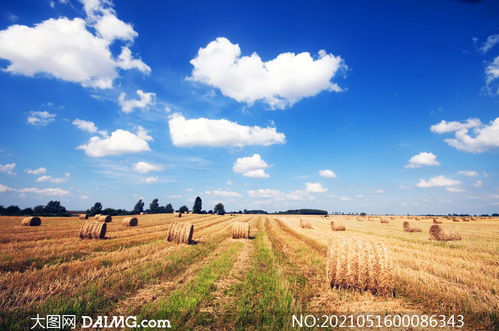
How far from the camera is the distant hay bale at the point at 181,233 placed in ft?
48.0

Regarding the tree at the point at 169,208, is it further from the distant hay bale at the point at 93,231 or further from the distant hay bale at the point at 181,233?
the distant hay bale at the point at 181,233

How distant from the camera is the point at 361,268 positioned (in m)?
7.30

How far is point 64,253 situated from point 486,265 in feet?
56.1

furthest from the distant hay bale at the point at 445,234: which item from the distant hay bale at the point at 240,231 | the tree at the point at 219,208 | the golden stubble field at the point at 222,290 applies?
the tree at the point at 219,208

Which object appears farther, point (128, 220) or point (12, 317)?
point (128, 220)

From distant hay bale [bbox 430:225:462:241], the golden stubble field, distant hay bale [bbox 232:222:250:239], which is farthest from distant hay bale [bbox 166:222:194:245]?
distant hay bale [bbox 430:225:462:241]

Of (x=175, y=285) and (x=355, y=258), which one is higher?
(x=355, y=258)

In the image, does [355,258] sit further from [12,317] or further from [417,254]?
[12,317]

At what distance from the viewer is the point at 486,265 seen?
29.7ft

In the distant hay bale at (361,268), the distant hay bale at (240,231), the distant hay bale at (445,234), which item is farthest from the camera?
the distant hay bale at (240,231)

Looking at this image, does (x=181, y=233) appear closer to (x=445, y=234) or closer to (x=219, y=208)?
(x=445, y=234)

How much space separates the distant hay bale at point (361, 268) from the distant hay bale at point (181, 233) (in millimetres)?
9481

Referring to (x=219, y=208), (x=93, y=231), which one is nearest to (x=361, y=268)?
(x=93, y=231)

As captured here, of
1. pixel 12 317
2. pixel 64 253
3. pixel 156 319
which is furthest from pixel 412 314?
pixel 64 253
